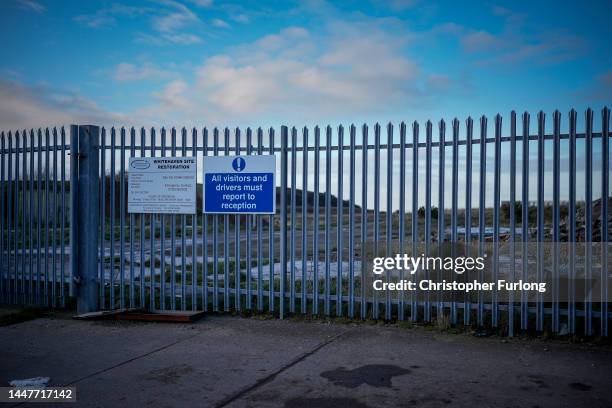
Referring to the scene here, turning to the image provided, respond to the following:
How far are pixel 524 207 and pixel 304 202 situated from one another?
267 centimetres

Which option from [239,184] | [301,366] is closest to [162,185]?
[239,184]

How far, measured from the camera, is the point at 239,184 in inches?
272

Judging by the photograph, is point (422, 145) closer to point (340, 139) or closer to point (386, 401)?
point (340, 139)

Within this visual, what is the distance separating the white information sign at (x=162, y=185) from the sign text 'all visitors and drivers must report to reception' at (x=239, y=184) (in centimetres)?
25

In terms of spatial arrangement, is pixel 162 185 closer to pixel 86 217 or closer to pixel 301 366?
pixel 86 217

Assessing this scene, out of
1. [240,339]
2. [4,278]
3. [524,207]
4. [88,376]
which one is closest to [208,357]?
[240,339]

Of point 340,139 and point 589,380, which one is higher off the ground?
point 340,139

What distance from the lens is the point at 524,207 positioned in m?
5.64

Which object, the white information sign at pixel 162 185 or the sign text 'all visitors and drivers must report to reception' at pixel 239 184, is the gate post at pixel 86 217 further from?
the sign text 'all visitors and drivers must report to reception' at pixel 239 184

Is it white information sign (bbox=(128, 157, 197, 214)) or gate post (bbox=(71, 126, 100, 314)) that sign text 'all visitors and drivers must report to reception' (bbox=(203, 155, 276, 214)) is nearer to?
white information sign (bbox=(128, 157, 197, 214))

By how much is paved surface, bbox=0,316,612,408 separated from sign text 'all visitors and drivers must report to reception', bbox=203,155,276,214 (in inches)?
62.1

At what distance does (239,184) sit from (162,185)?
119cm

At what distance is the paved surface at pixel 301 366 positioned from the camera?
392 cm

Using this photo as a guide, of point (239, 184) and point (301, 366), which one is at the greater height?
point (239, 184)
